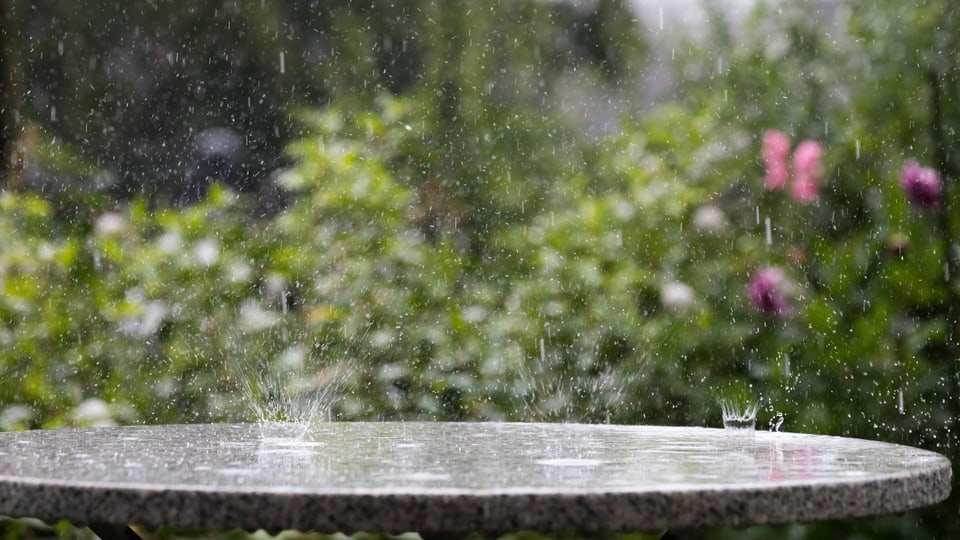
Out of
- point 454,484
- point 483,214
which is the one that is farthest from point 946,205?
point 454,484

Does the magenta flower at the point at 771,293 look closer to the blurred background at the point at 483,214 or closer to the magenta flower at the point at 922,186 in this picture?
the blurred background at the point at 483,214

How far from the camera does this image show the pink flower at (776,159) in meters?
2.91

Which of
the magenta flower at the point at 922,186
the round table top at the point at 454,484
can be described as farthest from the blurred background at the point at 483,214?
the round table top at the point at 454,484

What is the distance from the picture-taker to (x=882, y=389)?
8.56ft

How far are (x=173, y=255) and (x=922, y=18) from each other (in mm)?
1798

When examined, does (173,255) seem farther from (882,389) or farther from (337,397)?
(882,389)

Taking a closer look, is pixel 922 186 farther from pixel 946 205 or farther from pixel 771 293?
pixel 771 293

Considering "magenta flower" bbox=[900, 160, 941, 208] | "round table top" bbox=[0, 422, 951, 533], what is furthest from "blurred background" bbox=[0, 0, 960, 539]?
"round table top" bbox=[0, 422, 951, 533]

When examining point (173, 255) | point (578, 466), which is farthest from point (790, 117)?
point (578, 466)

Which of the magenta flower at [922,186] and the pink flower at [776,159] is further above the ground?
the pink flower at [776,159]

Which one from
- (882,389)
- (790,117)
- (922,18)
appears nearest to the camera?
(882,389)

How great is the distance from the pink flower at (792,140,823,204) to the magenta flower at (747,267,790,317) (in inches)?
7.5

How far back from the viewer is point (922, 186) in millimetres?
2623

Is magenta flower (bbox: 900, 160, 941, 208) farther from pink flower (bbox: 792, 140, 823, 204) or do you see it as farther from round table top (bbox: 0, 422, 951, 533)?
round table top (bbox: 0, 422, 951, 533)
